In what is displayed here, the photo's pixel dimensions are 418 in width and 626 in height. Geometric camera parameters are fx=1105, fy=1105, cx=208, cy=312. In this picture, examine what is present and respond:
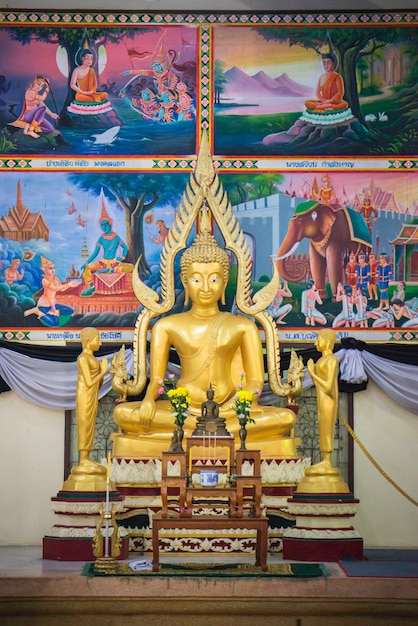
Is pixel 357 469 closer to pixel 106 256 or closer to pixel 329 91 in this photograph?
pixel 106 256

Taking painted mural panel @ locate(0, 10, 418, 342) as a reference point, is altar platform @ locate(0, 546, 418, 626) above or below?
below

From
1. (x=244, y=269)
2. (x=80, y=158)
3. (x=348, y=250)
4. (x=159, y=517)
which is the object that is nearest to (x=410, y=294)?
(x=348, y=250)

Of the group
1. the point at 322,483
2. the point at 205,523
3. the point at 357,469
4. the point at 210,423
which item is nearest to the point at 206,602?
the point at 205,523

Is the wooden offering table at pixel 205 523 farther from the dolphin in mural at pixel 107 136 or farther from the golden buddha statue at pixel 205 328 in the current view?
the dolphin in mural at pixel 107 136

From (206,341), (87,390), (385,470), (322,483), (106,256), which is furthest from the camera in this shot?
(106,256)

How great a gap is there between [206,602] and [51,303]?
163 inches

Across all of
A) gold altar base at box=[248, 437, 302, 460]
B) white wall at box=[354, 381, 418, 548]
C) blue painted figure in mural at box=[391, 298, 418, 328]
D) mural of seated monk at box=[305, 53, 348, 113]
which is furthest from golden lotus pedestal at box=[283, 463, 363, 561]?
mural of seated monk at box=[305, 53, 348, 113]

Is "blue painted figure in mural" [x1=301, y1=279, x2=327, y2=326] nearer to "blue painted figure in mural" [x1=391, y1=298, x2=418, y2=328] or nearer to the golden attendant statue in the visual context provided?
"blue painted figure in mural" [x1=391, y1=298, x2=418, y2=328]

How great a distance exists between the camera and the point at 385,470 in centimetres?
996

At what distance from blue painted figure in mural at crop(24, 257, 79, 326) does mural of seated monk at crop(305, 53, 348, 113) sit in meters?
2.84

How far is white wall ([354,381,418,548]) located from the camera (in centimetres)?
993

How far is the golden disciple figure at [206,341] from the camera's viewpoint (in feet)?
31.3

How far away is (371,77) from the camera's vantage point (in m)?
10.5

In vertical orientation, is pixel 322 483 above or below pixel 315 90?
below
